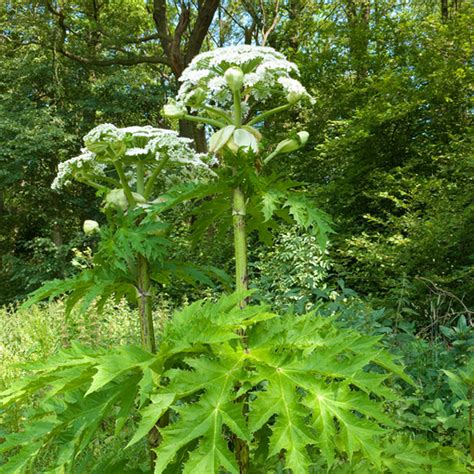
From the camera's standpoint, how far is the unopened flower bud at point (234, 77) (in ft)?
4.49

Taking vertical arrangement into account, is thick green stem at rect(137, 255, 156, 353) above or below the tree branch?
below

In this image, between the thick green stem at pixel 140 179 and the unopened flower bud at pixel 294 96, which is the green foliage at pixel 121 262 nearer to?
the thick green stem at pixel 140 179

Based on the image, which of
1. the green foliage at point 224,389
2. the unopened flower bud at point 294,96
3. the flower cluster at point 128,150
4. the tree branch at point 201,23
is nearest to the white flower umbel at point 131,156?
the flower cluster at point 128,150

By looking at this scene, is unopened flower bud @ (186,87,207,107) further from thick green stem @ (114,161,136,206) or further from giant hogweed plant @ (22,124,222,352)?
thick green stem @ (114,161,136,206)

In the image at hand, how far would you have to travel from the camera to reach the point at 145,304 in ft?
4.44

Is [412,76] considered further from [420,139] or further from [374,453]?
[374,453]

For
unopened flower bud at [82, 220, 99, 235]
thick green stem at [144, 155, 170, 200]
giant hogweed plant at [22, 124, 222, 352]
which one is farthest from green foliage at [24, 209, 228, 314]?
unopened flower bud at [82, 220, 99, 235]

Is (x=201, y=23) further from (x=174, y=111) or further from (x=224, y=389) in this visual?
(x=224, y=389)

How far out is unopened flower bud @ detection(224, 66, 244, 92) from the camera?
1368 millimetres

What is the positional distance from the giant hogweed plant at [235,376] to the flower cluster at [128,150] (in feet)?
0.38

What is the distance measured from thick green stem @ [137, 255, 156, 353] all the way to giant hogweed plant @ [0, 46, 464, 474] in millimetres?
162

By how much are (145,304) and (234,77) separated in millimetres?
744

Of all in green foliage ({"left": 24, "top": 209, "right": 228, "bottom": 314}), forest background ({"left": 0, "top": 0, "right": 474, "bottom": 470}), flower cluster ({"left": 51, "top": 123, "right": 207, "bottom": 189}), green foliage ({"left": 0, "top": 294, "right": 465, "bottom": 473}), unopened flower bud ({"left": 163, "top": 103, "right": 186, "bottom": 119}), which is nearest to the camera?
green foliage ({"left": 0, "top": 294, "right": 465, "bottom": 473})

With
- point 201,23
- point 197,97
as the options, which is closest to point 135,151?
point 197,97
